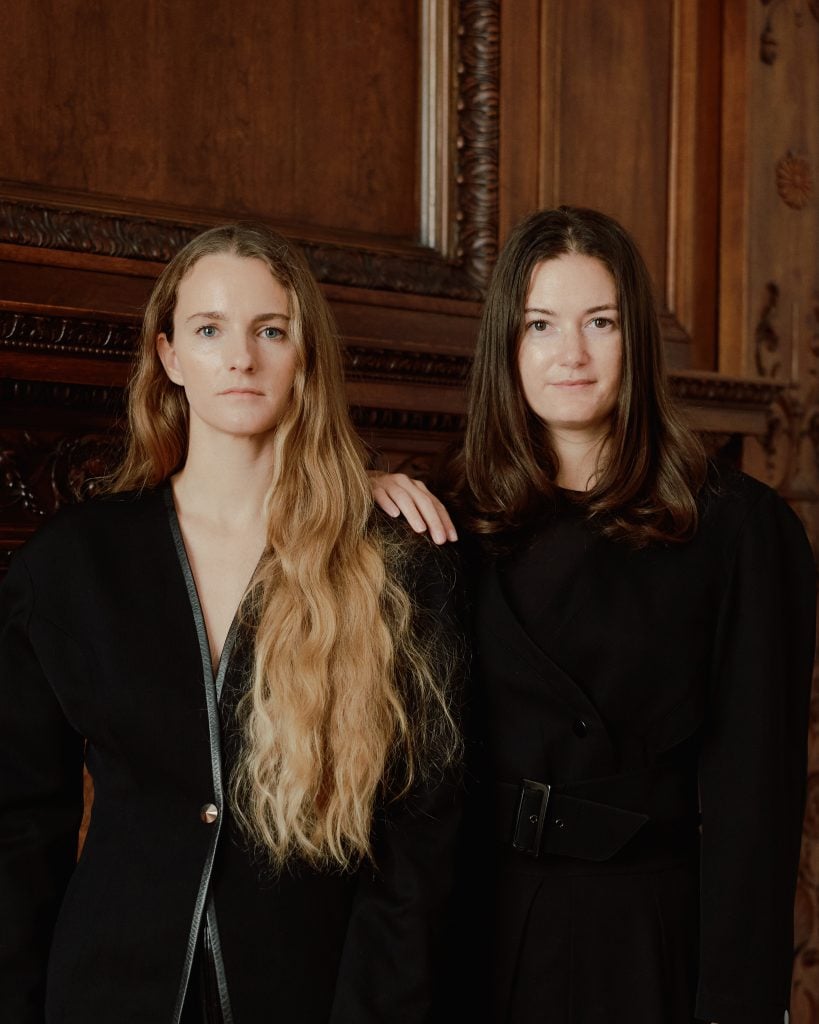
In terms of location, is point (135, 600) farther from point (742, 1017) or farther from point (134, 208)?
point (742, 1017)

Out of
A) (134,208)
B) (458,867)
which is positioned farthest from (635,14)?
(458,867)

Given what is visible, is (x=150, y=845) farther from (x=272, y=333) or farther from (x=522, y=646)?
(x=272, y=333)

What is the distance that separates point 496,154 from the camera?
275 centimetres

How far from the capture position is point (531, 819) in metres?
1.91

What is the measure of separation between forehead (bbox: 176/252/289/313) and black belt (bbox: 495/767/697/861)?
2.68ft

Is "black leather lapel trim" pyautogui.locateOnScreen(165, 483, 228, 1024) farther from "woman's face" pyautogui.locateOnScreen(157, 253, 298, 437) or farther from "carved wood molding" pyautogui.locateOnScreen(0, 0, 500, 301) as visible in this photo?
"carved wood molding" pyautogui.locateOnScreen(0, 0, 500, 301)

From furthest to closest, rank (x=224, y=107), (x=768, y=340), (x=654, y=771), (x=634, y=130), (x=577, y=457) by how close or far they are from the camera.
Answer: (x=768, y=340) < (x=634, y=130) < (x=224, y=107) < (x=577, y=457) < (x=654, y=771)

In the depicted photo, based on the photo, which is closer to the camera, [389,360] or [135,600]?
[135,600]

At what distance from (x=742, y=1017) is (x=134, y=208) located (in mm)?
1722

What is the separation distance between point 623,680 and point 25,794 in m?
0.91

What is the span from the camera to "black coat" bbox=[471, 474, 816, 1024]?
6.21ft

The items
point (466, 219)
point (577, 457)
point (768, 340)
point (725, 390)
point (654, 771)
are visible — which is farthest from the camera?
point (768, 340)

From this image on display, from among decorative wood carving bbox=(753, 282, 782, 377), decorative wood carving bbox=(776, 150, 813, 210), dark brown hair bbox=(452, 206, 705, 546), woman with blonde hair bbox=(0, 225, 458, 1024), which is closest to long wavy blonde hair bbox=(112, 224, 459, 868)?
woman with blonde hair bbox=(0, 225, 458, 1024)

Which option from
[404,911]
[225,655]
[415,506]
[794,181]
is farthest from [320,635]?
[794,181]
